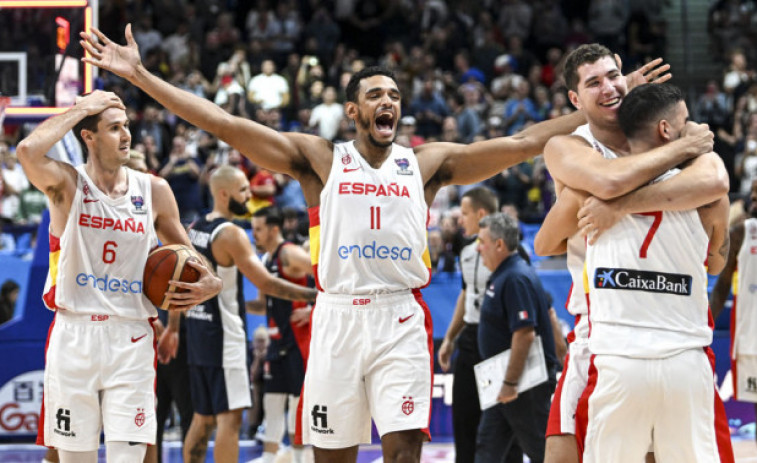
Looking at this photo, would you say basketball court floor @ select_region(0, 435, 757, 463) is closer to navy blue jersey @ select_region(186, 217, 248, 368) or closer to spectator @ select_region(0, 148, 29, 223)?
navy blue jersey @ select_region(186, 217, 248, 368)

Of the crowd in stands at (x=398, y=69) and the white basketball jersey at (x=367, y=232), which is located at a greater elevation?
the crowd in stands at (x=398, y=69)

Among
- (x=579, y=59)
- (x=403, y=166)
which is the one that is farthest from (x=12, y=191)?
(x=579, y=59)

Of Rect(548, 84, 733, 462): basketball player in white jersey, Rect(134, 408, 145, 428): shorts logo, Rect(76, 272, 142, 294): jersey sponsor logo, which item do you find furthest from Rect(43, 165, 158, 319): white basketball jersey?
Rect(548, 84, 733, 462): basketball player in white jersey

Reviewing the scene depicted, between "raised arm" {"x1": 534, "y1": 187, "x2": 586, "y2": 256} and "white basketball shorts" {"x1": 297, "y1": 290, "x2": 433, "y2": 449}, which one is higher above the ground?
"raised arm" {"x1": 534, "y1": 187, "x2": 586, "y2": 256}

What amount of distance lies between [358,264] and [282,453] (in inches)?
211

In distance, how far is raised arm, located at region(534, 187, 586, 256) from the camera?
474 centimetres

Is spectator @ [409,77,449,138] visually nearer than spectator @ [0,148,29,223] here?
No

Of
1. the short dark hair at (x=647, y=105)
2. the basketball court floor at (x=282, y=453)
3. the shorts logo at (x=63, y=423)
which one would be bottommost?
the basketball court floor at (x=282, y=453)

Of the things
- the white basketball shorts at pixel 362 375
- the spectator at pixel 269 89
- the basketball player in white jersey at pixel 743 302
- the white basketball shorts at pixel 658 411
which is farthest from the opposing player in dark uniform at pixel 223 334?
the spectator at pixel 269 89

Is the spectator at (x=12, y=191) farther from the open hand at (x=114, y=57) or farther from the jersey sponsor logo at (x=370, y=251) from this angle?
the jersey sponsor logo at (x=370, y=251)

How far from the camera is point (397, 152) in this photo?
579cm

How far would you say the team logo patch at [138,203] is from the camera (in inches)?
235

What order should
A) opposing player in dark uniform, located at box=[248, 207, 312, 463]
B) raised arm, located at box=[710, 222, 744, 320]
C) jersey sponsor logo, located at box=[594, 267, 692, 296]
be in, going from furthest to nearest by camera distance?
opposing player in dark uniform, located at box=[248, 207, 312, 463] < raised arm, located at box=[710, 222, 744, 320] < jersey sponsor logo, located at box=[594, 267, 692, 296]

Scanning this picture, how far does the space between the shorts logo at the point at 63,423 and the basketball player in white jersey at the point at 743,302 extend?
226 inches
